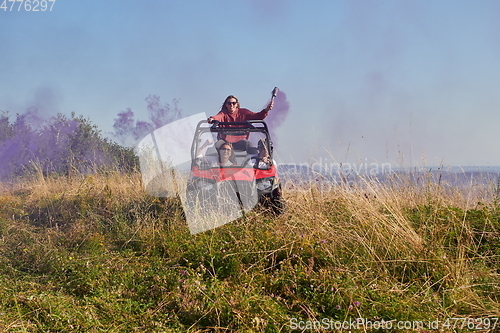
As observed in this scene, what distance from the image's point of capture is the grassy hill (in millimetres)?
2986

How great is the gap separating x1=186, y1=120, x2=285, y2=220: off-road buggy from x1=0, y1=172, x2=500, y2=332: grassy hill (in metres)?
0.25

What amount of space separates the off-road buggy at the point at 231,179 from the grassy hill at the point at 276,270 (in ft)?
0.81

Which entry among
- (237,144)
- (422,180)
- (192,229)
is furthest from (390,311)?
(237,144)

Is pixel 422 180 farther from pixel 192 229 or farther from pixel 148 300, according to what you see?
pixel 148 300

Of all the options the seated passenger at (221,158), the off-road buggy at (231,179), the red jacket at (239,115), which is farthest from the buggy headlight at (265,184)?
the red jacket at (239,115)

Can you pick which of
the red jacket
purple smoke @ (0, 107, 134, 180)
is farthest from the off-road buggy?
purple smoke @ (0, 107, 134, 180)

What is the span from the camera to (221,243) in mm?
4137

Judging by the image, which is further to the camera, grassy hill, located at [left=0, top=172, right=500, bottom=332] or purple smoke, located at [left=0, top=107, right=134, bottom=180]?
purple smoke, located at [left=0, top=107, right=134, bottom=180]

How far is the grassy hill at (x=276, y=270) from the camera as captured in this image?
9.80 ft

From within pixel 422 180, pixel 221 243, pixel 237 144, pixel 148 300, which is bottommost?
pixel 148 300

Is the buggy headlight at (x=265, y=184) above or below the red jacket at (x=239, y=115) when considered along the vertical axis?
below

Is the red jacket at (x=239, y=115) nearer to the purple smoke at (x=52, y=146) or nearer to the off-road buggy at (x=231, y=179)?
the off-road buggy at (x=231, y=179)

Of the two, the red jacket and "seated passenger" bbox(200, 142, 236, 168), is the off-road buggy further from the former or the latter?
the red jacket

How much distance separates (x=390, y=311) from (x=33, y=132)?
16257mm
